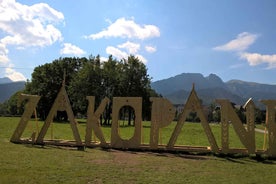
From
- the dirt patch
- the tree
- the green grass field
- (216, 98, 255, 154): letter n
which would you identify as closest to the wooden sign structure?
(216, 98, 255, 154): letter n

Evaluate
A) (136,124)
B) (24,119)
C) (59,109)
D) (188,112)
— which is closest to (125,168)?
(136,124)

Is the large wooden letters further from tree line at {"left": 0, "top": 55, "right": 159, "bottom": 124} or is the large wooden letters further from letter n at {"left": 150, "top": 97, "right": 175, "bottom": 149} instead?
tree line at {"left": 0, "top": 55, "right": 159, "bottom": 124}

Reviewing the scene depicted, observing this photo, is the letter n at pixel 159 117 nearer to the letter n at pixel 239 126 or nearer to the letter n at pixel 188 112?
the letter n at pixel 188 112

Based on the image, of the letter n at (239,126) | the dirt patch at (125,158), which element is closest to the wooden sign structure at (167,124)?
the letter n at (239,126)

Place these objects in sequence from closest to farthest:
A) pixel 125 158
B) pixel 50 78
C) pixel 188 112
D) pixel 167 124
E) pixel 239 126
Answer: pixel 125 158 → pixel 239 126 → pixel 167 124 → pixel 188 112 → pixel 50 78

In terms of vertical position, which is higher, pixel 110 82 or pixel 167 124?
pixel 110 82

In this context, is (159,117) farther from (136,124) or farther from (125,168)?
(125,168)

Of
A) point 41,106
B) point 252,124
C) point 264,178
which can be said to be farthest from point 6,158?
point 41,106

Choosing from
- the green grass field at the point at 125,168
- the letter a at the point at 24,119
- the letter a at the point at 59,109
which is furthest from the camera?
the letter a at the point at 24,119

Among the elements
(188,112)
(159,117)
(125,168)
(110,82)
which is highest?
(110,82)

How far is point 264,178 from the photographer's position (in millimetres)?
11891

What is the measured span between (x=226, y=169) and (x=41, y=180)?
706 cm

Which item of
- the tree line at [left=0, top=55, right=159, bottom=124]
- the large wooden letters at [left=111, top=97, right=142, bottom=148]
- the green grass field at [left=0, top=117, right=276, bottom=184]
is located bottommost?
the green grass field at [left=0, top=117, right=276, bottom=184]

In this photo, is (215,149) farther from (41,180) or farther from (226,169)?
(41,180)
